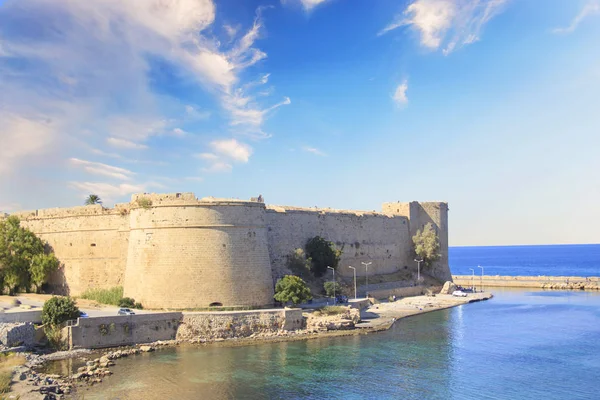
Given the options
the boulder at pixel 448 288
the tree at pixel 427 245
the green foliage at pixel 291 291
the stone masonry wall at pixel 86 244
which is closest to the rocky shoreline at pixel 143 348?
the green foliage at pixel 291 291

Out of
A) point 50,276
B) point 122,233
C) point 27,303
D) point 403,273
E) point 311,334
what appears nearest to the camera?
point 311,334

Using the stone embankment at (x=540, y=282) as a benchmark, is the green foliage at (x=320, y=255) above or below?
above

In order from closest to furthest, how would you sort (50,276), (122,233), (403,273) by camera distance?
(122,233)
(50,276)
(403,273)

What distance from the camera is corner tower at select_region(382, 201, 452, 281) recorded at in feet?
164

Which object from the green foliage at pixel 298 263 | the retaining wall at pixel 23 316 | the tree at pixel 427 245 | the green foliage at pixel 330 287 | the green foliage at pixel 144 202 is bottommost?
the retaining wall at pixel 23 316

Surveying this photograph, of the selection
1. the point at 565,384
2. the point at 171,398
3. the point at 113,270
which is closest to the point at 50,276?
the point at 113,270

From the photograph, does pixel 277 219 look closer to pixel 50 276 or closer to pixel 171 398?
pixel 50 276

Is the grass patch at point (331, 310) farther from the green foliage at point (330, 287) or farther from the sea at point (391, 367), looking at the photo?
the green foliage at point (330, 287)

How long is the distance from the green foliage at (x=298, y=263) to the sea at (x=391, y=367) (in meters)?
7.49

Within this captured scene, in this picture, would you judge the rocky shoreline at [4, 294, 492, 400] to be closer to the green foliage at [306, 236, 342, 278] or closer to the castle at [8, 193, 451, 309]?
the castle at [8, 193, 451, 309]

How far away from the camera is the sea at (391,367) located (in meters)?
19.4

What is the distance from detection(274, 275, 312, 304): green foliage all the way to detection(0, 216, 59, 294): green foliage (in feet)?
52.9

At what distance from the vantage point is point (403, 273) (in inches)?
1879

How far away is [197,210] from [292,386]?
40.7 ft
